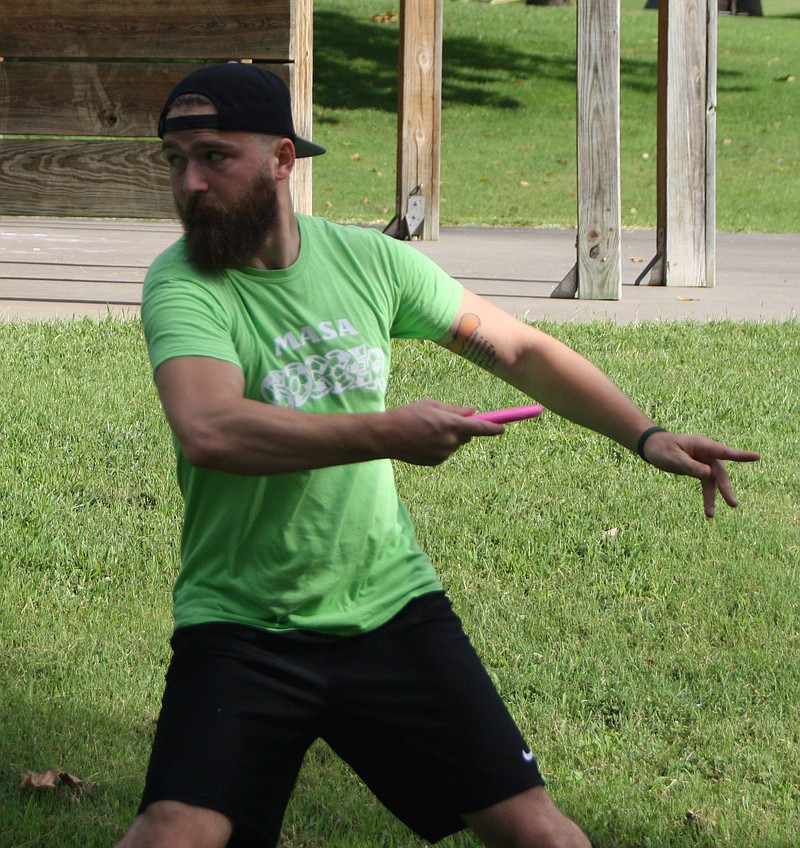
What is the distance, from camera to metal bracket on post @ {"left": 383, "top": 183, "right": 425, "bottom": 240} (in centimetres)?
1177

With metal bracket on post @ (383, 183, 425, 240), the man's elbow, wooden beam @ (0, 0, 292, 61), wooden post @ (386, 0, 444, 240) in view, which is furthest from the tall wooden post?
the man's elbow

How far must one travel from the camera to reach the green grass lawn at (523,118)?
17.4 m

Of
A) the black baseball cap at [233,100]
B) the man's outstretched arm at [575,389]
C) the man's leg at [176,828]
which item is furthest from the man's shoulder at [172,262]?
the man's leg at [176,828]

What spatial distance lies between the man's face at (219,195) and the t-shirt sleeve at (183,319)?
60mm

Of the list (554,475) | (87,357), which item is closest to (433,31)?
(87,357)

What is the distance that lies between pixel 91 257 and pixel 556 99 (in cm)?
1750

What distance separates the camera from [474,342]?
2.97 m

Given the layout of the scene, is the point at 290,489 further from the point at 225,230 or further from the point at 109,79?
the point at 109,79

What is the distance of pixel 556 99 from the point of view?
2659 cm

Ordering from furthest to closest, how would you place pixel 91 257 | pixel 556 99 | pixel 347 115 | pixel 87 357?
pixel 556 99 < pixel 347 115 < pixel 91 257 < pixel 87 357

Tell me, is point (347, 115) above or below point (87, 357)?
above

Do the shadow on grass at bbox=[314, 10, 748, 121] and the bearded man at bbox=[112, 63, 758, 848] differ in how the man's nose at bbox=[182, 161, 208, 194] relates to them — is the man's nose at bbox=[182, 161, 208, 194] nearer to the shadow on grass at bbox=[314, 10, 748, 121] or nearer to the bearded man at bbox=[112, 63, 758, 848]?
the bearded man at bbox=[112, 63, 758, 848]

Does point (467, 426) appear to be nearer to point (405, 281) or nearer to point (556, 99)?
point (405, 281)

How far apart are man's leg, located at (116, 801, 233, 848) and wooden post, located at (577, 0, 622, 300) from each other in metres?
6.71
